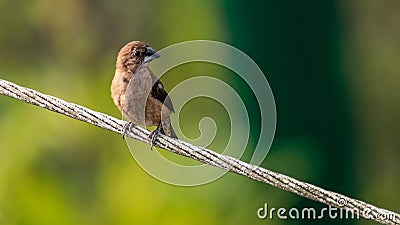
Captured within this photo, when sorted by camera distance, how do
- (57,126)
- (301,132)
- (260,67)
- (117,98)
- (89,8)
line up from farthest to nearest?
(89,8) < (57,126) < (301,132) < (260,67) < (117,98)

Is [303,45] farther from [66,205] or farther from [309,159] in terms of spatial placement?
[66,205]

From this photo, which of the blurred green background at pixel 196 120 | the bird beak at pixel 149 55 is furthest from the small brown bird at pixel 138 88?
the blurred green background at pixel 196 120

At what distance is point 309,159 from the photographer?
1.62m

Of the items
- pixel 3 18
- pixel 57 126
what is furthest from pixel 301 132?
pixel 3 18

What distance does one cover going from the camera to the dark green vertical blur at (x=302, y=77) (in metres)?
1.53

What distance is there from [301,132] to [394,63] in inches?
33.7

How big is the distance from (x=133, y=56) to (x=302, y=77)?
516 mm

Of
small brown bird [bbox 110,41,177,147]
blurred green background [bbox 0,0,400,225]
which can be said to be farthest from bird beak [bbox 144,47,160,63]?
blurred green background [bbox 0,0,400,225]

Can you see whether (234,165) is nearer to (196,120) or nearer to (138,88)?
(138,88)

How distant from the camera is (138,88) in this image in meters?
1.17

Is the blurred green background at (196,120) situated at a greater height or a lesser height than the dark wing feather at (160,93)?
greater

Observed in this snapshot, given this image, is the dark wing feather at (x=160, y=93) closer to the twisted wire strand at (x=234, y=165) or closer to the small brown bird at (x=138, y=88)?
the small brown bird at (x=138, y=88)

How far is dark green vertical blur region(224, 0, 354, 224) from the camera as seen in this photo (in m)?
1.53

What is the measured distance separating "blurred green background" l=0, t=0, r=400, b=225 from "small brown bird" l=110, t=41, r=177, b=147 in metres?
0.32
